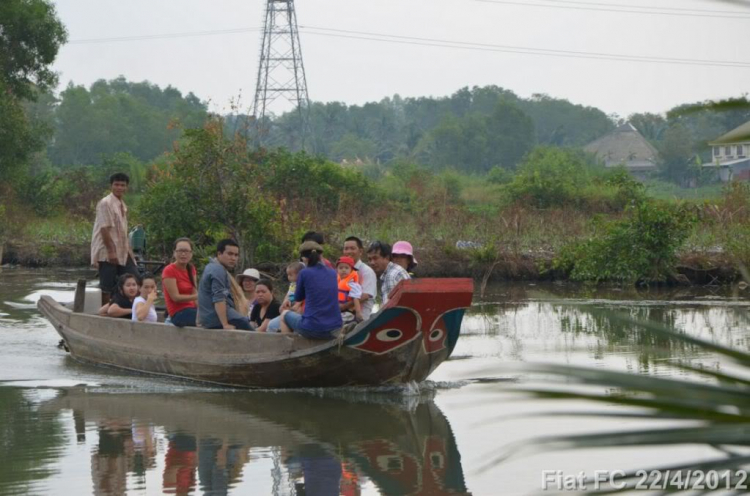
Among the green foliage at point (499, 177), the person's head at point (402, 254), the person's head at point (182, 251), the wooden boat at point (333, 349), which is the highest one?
the green foliage at point (499, 177)

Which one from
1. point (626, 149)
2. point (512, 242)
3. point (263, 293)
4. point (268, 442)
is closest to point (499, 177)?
point (626, 149)

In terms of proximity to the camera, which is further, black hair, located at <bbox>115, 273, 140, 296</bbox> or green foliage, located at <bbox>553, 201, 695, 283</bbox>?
green foliage, located at <bbox>553, 201, 695, 283</bbox>

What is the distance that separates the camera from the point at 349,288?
9547 millimetres

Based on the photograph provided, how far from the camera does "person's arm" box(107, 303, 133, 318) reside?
10.9 metres

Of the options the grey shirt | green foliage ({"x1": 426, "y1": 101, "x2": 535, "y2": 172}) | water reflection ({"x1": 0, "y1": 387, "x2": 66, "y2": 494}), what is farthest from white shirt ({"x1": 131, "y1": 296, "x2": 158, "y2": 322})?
green foliage ({"x1": 426, "y1": 101, "x2": 535, "y2": 172})

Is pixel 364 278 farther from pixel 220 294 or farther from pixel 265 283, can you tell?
pixel 220 294

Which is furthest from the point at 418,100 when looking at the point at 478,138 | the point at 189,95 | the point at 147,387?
the point at 147,387

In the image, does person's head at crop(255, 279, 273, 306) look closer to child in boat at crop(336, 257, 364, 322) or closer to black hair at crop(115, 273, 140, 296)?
child in boat at crop(336, 257, 364, 322)

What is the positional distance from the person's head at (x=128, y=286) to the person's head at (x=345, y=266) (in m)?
2.31

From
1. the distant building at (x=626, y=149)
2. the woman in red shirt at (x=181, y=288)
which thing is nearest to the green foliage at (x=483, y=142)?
the distant building at (x=626, y=149)

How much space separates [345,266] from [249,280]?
4.70ft

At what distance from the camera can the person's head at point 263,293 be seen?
400 inches

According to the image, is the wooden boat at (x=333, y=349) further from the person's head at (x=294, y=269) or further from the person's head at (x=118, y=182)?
the person's head at (x=118, y=182)

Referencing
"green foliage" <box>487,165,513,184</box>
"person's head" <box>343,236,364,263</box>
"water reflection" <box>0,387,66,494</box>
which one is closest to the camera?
"water reflection" <box>0,387,66,494</box>
